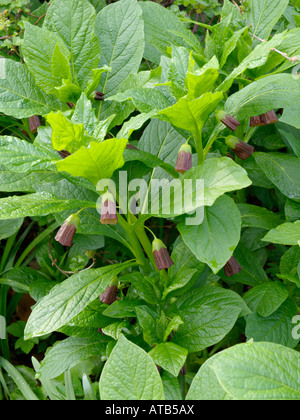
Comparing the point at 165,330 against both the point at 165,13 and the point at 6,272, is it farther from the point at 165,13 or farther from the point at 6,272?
the point at 165,13

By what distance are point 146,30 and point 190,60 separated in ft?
1.50

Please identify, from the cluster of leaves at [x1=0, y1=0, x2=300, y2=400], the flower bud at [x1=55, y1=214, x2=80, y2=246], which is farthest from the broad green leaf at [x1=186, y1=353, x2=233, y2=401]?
the flower bud at [x1=55, y1=214, x2=80, y2=246]

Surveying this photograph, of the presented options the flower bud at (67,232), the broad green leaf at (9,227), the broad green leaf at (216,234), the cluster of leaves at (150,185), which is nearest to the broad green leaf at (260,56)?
the cluster of leaves at (150,185)

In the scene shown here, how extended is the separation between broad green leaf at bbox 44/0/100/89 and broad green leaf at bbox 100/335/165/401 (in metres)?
0.79

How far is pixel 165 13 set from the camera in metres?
1.44

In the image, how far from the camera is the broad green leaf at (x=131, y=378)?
0.86 meters

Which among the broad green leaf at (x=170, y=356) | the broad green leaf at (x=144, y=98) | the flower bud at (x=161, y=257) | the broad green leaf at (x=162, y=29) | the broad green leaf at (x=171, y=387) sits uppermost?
the broad green leaf at (x=162, y=29)

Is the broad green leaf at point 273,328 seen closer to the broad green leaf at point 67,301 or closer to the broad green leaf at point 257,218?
the broad green leaf at point 257,218

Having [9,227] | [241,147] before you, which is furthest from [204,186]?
[9,227]

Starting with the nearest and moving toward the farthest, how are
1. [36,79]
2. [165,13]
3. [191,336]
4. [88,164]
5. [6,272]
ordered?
[88,164]
[191,336]
[36,79]
[165,13]
[6,272]

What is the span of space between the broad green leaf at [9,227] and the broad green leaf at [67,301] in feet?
1.57

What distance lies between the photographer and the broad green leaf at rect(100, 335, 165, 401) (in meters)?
0.86

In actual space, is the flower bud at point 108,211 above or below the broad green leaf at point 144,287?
above

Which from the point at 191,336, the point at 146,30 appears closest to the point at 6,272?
the point at 191,336
